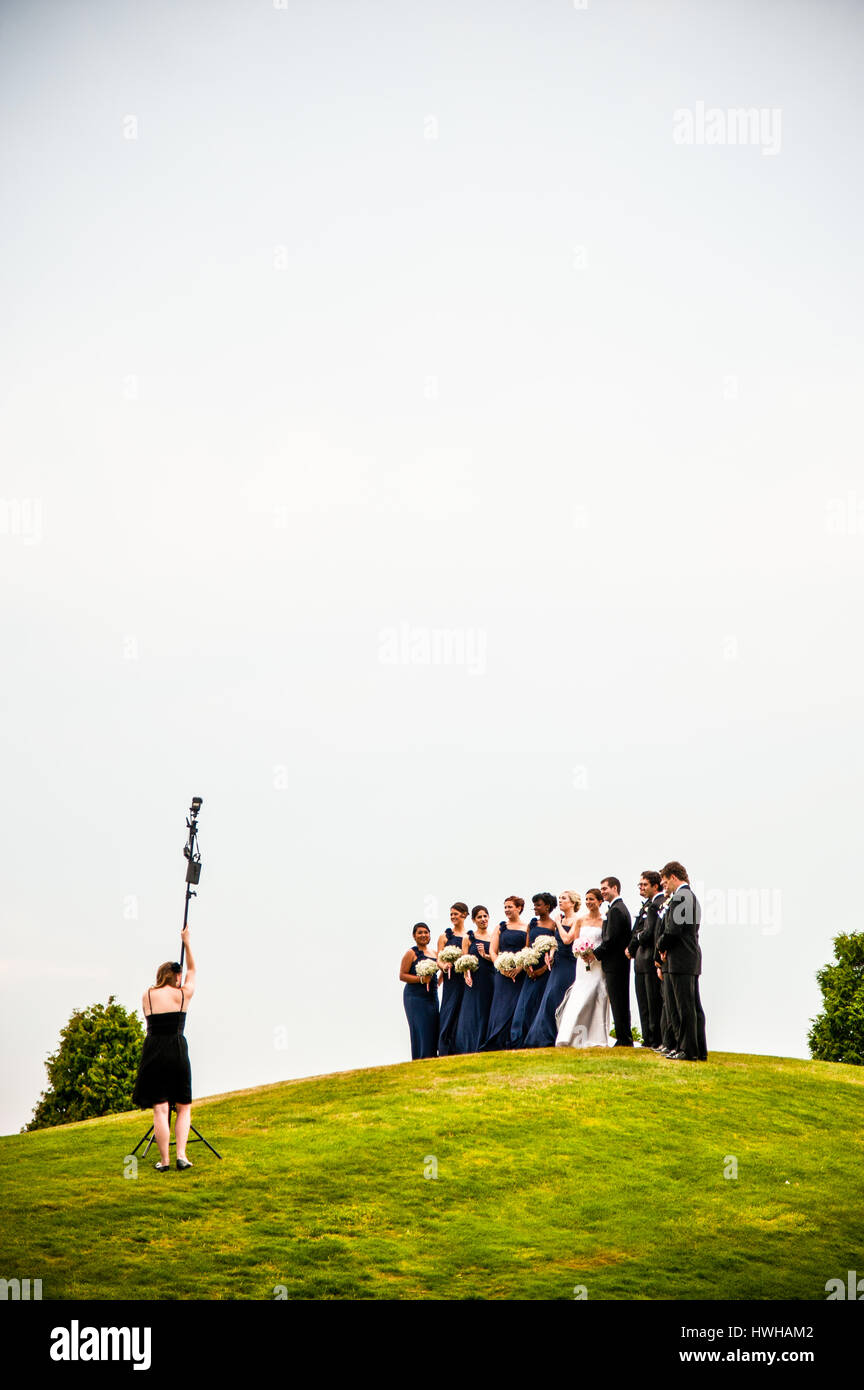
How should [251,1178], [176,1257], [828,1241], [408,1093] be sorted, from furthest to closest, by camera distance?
[408,1093] < [251,1178] < [828,1241] < [176,1257]

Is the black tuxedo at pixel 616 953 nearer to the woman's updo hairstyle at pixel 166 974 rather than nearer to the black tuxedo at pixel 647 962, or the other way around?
the black tuxedo at pixel 647 962

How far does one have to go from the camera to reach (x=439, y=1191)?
16.2 metres

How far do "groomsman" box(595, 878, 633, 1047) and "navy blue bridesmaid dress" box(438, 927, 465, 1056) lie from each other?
2.76 m

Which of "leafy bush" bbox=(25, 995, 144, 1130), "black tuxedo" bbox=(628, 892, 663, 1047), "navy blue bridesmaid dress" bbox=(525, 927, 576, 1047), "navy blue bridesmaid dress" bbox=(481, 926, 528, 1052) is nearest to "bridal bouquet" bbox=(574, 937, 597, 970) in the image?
"navy blue bridesmaid dress" bbox=(525, 927, 576, 1047)

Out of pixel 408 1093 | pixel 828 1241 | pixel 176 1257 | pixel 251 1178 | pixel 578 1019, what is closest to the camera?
pixel 176 1257

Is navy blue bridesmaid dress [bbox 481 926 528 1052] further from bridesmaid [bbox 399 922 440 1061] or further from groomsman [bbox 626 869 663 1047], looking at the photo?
groomsman [bbox 626 869 663 1047]

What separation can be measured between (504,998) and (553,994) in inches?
44.4

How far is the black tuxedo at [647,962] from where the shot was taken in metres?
20.0

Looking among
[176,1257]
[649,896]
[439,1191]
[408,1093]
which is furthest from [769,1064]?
[176,1257]

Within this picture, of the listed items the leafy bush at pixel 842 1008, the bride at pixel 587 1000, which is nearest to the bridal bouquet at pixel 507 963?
the bride at pixel 587 1000

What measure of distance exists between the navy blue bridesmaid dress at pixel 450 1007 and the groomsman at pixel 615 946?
109 inches

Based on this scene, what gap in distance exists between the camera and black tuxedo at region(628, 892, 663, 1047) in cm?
2003
